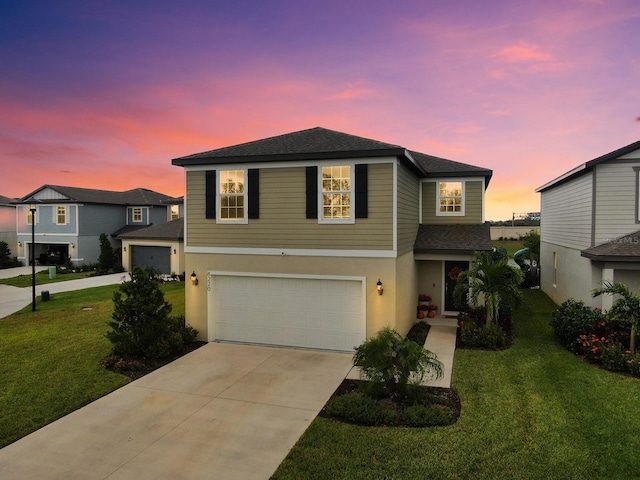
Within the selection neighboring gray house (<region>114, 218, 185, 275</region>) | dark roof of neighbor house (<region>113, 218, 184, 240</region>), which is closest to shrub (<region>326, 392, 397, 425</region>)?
neighboring gray house (<region>114, 218, 185, 275</region>)

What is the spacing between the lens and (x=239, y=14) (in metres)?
14.1

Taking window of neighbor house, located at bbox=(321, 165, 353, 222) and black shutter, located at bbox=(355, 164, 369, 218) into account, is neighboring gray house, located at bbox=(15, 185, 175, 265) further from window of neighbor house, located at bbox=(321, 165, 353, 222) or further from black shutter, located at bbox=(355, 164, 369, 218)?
black shutter, located at bbox=(355, 164, 369, 218)

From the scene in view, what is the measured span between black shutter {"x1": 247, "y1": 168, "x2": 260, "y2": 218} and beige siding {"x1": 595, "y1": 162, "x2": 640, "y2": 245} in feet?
33.8

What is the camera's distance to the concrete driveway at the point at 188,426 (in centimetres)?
574

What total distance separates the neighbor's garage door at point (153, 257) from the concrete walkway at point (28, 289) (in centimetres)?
139

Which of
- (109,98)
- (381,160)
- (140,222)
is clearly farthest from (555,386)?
(140,222)

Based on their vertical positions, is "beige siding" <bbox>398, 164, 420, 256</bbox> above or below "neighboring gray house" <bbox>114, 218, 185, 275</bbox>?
above

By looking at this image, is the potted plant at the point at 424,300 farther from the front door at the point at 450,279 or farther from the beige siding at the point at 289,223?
the beige siding at the point at 289,223

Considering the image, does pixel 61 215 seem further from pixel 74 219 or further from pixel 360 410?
pixel 360 410

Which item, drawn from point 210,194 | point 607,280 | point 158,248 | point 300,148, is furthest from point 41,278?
point 607,280

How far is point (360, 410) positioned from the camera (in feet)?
23.2

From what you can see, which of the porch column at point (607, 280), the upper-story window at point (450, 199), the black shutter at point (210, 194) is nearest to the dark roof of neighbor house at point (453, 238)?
the upper-story window at point (450, 199)

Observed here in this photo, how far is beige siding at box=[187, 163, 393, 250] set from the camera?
34.8 ft

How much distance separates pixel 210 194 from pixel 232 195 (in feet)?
2.21
